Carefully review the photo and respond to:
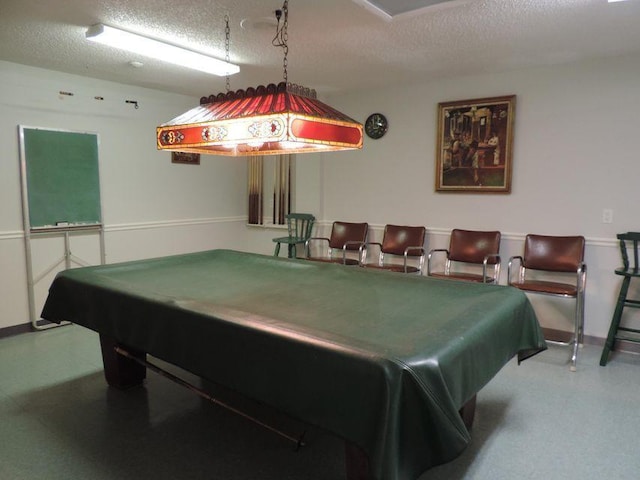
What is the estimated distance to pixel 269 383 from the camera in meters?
1.65

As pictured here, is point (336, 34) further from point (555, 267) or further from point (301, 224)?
point (301, 224)

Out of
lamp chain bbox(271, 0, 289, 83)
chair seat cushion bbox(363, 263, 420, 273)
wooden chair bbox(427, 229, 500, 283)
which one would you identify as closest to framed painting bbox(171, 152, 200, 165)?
lamp chain bbox(271, 0, 289, 83)

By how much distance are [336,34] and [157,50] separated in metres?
1.32

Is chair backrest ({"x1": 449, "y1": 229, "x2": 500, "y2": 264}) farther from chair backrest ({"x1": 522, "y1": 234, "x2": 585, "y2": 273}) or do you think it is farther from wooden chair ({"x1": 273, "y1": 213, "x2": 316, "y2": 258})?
wooden chair ({"x1": 273, "y1": 213, "x2": 316, "y2": 258})

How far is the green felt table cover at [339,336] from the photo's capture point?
4.50 feet

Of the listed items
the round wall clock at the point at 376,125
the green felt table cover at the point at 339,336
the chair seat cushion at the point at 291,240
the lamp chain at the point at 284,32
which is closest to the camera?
the green felt table cover at the point at 339,336

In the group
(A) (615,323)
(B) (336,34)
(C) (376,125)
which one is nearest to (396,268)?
(C) (376,125)

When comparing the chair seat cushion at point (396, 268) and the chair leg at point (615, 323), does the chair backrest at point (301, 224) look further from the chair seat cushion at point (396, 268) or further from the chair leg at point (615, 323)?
the chair leg at point (615, 323)

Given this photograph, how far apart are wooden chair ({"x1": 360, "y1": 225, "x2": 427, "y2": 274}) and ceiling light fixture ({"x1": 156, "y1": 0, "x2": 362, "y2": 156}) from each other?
1940 mm

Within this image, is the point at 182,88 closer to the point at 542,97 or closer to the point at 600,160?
the point at 542,97

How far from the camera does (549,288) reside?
11.4 feet

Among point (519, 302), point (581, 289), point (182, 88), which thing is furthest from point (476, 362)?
point (182, 88)

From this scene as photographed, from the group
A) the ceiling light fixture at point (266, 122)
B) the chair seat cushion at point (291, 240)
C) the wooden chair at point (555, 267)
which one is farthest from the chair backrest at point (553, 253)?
the chair seat cushion at point (291, 240)

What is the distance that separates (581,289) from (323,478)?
270 cm
